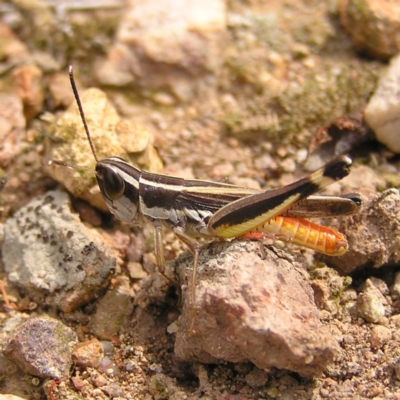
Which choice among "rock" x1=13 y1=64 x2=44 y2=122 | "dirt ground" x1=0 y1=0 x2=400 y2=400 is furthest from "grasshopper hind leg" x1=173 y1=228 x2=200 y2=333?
"rock" x1=13 y1=64 x2=44 y2=122

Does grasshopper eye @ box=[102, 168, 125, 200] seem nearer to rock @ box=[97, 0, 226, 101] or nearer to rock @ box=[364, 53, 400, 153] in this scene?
rock @ box=[97, 0, 226, 101]

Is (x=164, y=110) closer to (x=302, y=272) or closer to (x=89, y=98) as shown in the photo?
(x=89, y=98)

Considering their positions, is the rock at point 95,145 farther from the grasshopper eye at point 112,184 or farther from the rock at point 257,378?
the rock at point 257,378

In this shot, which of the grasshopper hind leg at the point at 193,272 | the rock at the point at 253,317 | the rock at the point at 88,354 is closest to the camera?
the rock at the point at 253,317

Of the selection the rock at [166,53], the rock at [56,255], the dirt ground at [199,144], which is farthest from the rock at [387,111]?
the rock at [56,255]

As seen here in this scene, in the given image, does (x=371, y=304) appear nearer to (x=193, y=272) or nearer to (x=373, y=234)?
(x=373, y=234)

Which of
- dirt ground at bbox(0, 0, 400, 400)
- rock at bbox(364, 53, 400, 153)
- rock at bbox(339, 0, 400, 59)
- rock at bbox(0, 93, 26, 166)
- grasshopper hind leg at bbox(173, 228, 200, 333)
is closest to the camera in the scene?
grasshopper hind leg at bbox(173, 228, 200, 333)
